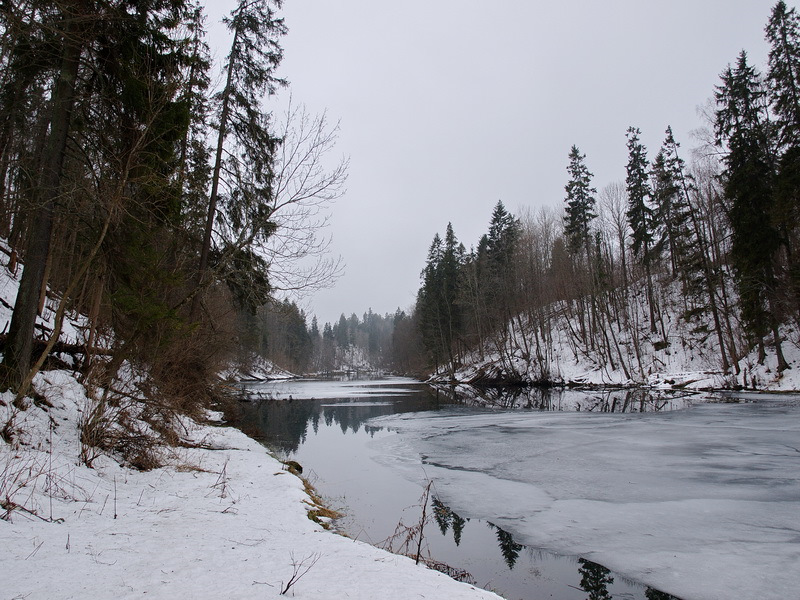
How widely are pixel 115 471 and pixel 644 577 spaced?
21.0ft

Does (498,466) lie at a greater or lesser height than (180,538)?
lesser

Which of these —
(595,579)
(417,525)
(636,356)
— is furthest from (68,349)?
(636,356)

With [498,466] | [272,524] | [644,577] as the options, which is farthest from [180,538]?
[498,466]

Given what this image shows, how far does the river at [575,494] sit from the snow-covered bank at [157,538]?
1.53 meters

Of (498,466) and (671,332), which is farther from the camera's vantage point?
(671,332)

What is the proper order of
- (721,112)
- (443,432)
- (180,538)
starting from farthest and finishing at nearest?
(721,112) → (443,432) → (180,538)

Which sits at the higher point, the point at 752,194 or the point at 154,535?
the point at 752,194

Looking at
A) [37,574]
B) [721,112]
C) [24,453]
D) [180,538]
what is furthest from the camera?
[721,112]

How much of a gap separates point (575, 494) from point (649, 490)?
3.96ft

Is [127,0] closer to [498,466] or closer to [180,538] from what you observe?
[180,538]

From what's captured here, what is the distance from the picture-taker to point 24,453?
15.8ft

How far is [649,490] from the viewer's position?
717cm

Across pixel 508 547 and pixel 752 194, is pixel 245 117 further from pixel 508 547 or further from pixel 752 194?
pixel 752 194

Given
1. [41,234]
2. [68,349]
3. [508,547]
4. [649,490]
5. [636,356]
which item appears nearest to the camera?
[508,547]
